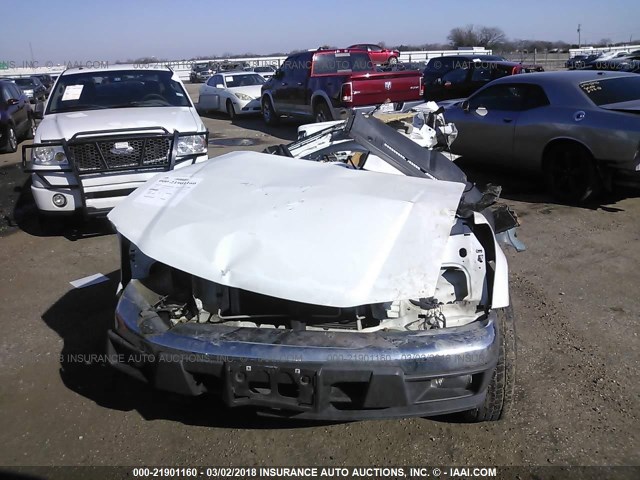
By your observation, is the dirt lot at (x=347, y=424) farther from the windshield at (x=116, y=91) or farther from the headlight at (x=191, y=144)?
the windshield at (x=116, y=91)

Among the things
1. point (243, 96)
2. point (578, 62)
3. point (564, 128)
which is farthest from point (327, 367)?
point (578, 62)

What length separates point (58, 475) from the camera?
262cm

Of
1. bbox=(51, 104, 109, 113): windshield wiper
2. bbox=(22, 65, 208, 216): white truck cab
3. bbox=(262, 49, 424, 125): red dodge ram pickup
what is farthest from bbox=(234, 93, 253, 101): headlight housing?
bbox=(22, 65, 208, 216): white truck cab

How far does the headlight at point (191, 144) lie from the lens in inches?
229

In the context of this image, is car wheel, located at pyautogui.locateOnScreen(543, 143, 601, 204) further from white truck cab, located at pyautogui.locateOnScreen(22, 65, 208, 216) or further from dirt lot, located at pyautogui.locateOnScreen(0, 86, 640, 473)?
white truck cab, located at pyautogui.locateOnScreen(22, 65, 208, 216)

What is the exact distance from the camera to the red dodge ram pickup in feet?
35.9

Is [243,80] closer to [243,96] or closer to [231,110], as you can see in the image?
[231,110]

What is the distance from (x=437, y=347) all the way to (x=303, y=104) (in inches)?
429

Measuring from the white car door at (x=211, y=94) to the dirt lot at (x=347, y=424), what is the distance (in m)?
13.2

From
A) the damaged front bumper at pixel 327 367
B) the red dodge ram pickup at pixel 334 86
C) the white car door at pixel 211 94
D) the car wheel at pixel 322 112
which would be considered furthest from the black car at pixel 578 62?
the damaged front bumper at pixel 327 367

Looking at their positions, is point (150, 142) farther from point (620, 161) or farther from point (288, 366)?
point (620, 161)

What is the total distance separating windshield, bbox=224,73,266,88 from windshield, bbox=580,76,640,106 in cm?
1223

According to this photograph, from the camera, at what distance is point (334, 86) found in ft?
37.5

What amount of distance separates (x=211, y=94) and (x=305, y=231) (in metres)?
16.0
